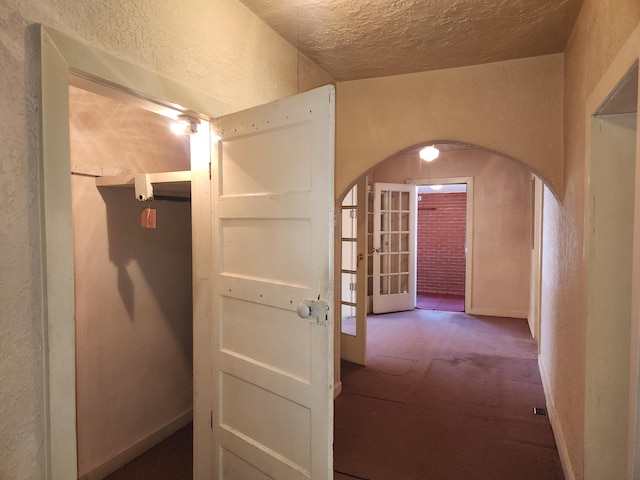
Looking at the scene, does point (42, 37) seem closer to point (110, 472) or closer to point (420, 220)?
point (110, 472)

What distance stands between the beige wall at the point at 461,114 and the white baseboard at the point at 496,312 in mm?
4346

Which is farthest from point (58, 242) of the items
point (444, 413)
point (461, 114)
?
point (444, 413)

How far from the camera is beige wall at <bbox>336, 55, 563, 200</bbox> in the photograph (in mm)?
2500

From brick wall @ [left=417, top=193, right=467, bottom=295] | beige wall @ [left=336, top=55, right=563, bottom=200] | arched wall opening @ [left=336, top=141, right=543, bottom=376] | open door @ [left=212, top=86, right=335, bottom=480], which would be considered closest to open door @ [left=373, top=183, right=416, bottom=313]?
arched wall opening @ [left=336, top=141, right=543, bottom=376]

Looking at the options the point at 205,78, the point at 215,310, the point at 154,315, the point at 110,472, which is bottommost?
the point at 110,472

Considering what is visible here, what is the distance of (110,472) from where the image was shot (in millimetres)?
2391

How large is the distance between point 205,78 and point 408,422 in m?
2.71

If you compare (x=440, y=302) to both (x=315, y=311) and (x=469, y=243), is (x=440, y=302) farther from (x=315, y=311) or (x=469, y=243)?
(x=315, y=311)

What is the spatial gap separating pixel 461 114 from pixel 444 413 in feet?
7.47

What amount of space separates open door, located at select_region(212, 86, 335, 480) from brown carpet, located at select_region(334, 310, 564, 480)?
97 cm

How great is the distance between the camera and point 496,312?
637cm

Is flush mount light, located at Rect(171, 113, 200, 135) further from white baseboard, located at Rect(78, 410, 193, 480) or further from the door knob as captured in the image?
white baseboard, located at Rect(78, 410, 193, 480)

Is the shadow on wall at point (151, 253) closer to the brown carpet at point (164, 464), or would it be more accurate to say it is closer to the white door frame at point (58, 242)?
the brown carpet at point (164, 464)

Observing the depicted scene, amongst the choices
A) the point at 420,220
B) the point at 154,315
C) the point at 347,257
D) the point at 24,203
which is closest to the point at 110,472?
the point at 154,315
